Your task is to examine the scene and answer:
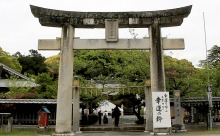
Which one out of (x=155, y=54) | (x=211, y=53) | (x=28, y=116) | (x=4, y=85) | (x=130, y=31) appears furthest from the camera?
(x=211, y=53)

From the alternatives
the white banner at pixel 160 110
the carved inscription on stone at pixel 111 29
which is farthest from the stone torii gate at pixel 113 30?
the white banner at pixel 160 110

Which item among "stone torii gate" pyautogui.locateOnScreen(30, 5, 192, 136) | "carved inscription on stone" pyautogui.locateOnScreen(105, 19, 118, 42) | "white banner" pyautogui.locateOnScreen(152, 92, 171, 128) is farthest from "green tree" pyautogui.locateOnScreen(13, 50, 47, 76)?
"white banner" pyautogui.locateOnScreen(152, 92, 171, 128)

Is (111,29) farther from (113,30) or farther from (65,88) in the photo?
(65,88)

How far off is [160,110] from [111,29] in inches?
194

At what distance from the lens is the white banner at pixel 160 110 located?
14146 mm

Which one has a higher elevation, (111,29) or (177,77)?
(111,29)

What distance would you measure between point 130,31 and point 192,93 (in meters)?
7.09

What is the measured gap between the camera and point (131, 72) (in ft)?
75.2

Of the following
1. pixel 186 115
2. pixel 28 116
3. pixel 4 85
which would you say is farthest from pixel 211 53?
pixel 28 116

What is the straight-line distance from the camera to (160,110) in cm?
1425

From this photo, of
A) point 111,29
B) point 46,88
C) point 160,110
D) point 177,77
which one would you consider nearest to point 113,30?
point 111,29

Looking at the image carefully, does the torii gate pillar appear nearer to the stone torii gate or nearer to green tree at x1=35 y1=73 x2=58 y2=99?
the stone torii gate

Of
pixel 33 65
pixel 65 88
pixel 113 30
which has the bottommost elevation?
pixel 65 88

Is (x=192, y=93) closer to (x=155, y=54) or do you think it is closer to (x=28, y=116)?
(x=155, y=54)
